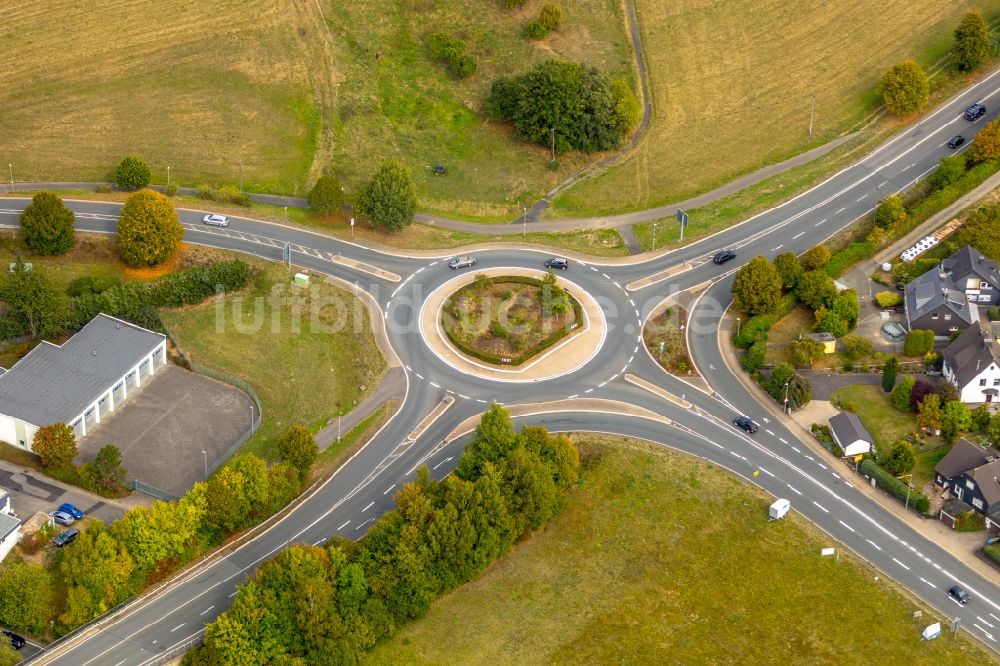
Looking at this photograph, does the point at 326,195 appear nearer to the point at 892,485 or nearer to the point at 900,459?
the point at 900,459

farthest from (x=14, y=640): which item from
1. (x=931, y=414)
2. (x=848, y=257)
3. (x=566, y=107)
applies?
(x=848, y=257)

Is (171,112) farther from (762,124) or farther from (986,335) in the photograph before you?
(986,335)

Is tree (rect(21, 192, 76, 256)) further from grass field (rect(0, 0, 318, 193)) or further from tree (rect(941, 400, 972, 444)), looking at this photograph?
tree (rect(941, 400, 972, 444))

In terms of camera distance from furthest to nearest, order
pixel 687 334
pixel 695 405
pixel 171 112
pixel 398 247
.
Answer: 1. pixel 171 112
2. pixel 398 247
3. pixel 687 334
4. pixel 695 405

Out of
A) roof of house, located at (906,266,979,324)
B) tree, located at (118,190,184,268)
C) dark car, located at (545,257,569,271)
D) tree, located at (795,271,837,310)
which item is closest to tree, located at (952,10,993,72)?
roof of house, located at (906,266,979,324)

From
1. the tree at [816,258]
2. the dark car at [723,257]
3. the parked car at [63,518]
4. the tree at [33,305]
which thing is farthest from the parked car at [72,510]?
the tree at [816,258]

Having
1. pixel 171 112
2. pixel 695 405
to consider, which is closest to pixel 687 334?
pixel 695 405
